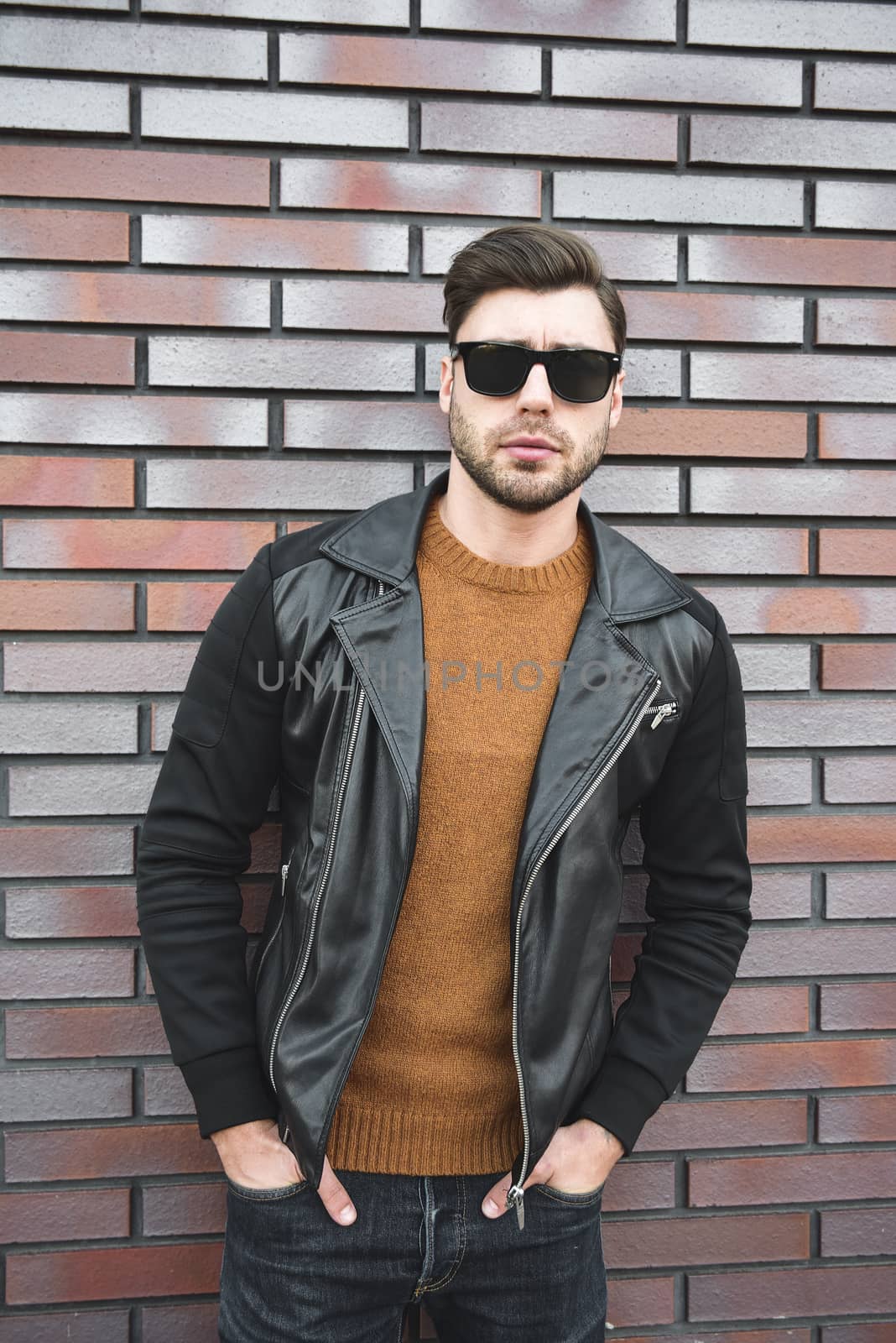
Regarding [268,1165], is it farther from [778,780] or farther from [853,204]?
[853,204]

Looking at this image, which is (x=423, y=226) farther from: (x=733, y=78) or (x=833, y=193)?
(x=833, y=193)

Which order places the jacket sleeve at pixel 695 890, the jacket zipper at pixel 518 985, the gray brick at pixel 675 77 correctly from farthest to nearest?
the gray brick at pixel 675 77 → the jacket sleeve at pixel 695 890 → the jacket zipper at pixel 518 985

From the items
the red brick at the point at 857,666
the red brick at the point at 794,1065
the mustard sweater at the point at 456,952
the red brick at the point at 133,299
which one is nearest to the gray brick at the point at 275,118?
the red brick at the point at 133,299

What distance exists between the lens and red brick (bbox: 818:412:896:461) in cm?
212

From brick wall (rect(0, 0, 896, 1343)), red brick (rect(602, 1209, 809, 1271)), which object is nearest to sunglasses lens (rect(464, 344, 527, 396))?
brick wall (rect(0, 0, 896, 1343))

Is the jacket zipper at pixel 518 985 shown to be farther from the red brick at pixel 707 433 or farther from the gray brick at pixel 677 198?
the gray brick at pixel 677 198

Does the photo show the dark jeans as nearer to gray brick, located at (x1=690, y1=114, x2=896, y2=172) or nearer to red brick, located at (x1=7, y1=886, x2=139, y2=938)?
red brick, located at (x1=7, y1=886, x2=139, y2=938)

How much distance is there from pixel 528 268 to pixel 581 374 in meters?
0.22

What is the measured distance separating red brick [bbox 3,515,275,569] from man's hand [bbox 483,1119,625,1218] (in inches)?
52.0

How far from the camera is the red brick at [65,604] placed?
1.98m

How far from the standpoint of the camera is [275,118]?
1.97 m

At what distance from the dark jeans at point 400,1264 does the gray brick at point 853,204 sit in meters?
2.17

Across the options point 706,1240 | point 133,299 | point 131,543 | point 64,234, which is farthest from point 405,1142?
point 64,234

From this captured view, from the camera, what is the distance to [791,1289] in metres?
2.20
